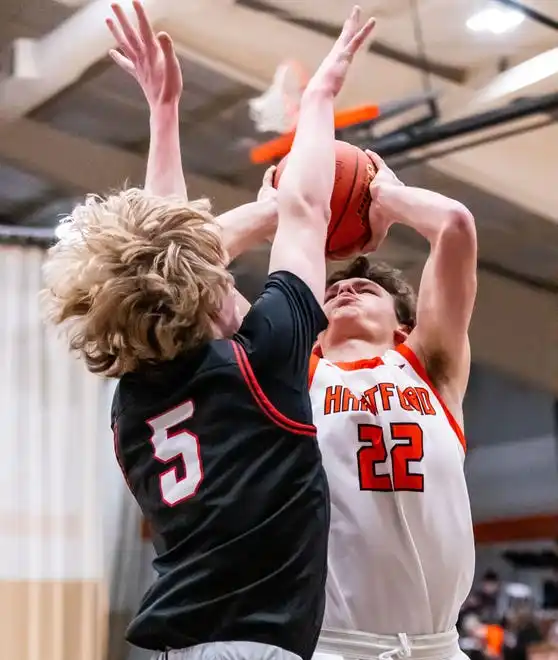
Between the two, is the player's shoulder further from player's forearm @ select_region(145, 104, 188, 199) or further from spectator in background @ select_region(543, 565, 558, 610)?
Result: spectator in background @ select_region(543, 565, 558, 610)

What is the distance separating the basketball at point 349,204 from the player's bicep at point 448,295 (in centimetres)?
15

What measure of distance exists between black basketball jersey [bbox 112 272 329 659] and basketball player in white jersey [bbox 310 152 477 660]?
382 mm

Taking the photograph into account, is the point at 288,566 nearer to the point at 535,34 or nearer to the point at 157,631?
the point at 157,631

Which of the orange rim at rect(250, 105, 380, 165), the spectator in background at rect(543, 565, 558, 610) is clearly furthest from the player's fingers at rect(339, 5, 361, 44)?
the spectator in background at rect(543, 565, 558, 610)

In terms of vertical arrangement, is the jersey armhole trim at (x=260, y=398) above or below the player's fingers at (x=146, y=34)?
below

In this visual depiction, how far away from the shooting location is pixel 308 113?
1.66m

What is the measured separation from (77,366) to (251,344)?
358cm

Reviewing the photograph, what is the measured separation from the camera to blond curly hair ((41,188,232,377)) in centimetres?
138

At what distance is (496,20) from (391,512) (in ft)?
9.25

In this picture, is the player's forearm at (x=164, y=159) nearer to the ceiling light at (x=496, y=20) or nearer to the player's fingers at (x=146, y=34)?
the player's fingers at (x=146, y=34)

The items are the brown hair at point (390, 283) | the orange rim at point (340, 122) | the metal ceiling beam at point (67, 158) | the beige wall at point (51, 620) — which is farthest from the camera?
the metal ceiling beam at point (67, 158)

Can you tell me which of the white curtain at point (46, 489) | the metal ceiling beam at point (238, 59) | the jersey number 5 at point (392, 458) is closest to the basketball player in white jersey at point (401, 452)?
the jersey number 5 at point (392, 458)

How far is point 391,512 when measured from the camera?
1813 mm

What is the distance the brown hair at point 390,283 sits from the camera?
210 cm
